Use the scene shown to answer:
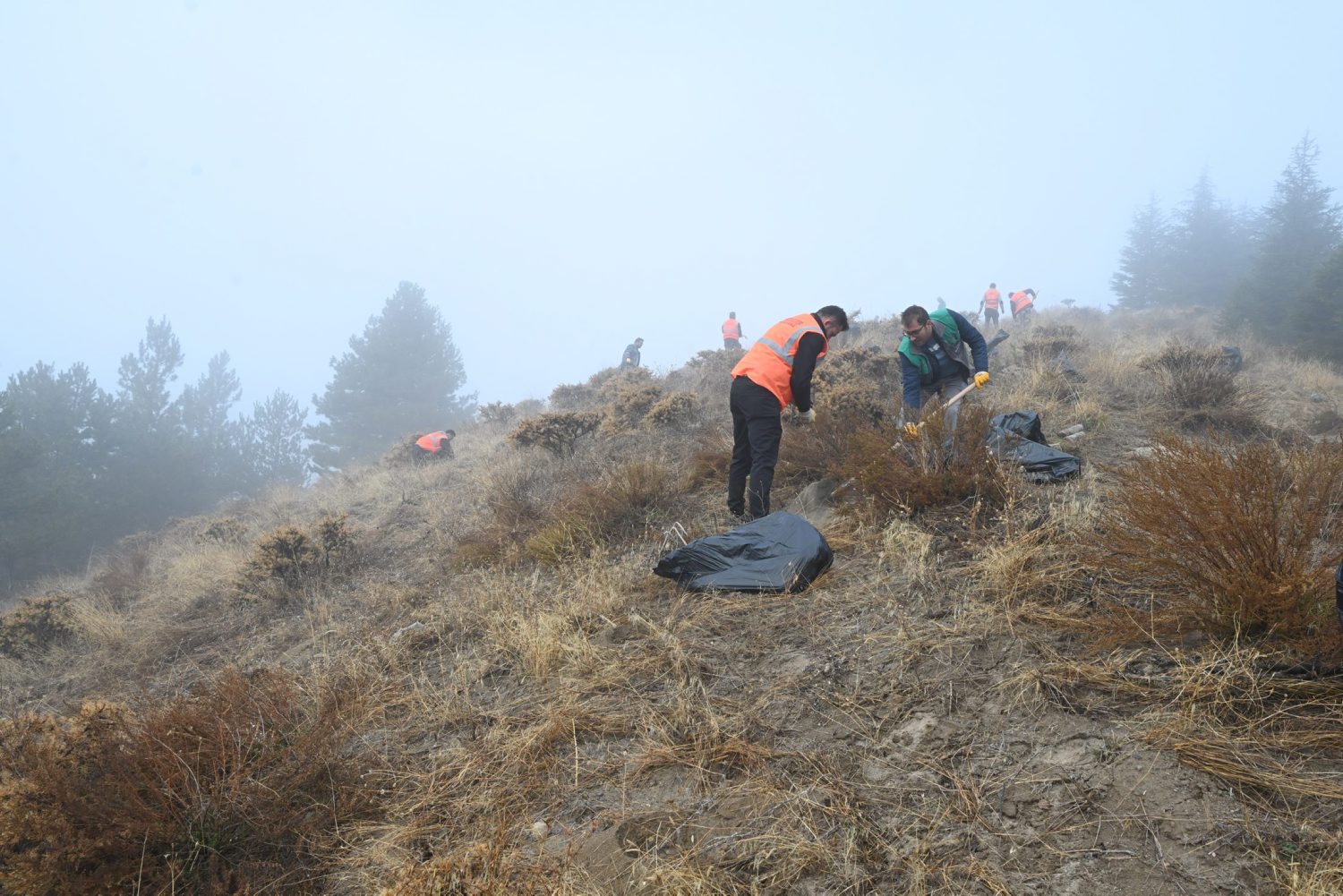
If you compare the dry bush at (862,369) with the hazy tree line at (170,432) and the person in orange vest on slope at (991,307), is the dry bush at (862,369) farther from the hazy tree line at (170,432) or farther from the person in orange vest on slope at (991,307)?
the hazy tree line at (170,432)

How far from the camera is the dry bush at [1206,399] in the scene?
6406mm

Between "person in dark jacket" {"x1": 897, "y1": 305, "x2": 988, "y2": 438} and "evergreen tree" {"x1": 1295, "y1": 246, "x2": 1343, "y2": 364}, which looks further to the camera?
"evergreen tree" {"x1": 1295, "y1": 246, "x2": 1343, "y2": 364}

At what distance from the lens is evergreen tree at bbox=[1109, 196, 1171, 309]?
32.0 metres

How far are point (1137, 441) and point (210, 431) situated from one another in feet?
111

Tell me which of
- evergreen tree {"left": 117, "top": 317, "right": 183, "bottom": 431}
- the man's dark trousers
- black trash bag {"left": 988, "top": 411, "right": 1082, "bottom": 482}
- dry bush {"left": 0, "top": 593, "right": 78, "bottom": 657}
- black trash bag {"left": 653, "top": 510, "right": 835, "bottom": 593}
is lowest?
dry bush {"left": 0, "top": 593, "right": 78, "bottom": 657}

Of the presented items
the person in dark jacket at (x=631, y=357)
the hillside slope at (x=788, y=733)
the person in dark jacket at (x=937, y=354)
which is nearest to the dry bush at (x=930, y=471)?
the hillside slope at (x=788, y=733)

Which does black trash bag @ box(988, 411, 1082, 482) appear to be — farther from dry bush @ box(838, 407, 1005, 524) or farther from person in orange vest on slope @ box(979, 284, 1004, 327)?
person in orange vest on slope @ box(979, 284, 1004, 327)

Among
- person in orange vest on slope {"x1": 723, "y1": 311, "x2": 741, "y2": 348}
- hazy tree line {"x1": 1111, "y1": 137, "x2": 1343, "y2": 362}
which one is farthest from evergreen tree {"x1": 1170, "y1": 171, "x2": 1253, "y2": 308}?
person in orange vest on slope {"x1": 723, "y1": 311, "x2": 741, "y2": 348}

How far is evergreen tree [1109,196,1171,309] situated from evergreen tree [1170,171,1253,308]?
1.24 feet

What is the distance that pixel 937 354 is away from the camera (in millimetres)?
5703

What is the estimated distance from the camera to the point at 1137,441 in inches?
231

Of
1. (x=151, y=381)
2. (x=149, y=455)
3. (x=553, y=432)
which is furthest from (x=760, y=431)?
(x=151, y=381)

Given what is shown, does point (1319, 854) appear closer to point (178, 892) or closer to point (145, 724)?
point (178, 892)

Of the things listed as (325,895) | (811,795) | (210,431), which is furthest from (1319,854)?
(210,431)
